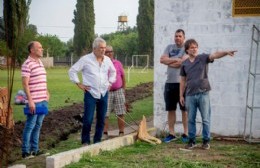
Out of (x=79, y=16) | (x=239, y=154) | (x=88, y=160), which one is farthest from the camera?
(x=79, y=16)

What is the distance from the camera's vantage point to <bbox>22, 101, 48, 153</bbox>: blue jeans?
664 cm

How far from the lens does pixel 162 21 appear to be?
28.0ft

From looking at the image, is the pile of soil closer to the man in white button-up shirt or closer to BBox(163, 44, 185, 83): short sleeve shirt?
the man in white button-up shirt

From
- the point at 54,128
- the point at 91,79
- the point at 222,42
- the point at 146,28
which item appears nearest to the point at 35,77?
the point at 91,79

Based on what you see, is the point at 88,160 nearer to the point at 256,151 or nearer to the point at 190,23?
the point at 256,151

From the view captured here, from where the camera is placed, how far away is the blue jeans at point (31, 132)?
21.8ft

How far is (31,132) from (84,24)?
5033 centimetres

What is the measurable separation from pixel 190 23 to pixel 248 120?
1927mm

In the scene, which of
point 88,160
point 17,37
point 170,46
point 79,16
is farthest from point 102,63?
point 79,16

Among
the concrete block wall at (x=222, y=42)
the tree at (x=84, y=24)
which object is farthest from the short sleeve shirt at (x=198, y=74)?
the tree at (x=84, y=24)

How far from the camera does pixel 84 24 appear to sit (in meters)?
56.4

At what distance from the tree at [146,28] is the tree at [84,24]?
5.98 meters

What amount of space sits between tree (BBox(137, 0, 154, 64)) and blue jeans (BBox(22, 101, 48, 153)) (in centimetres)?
5133

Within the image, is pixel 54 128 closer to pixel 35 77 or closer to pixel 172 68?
pixel 172 68
